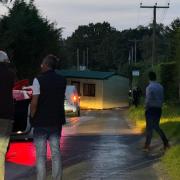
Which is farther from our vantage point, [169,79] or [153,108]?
[169,79]

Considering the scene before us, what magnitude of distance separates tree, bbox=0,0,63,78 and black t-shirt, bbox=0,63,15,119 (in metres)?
29.8

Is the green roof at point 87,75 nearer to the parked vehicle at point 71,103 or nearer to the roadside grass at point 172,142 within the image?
the parked vehicle at point 71,103

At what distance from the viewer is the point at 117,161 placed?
12758mm

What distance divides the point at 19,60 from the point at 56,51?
19.3 feet

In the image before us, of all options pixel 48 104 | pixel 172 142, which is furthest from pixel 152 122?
pixel 48 104

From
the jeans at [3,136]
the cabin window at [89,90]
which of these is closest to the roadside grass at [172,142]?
the jeans at [3,136]

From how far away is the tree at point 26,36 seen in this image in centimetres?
3997

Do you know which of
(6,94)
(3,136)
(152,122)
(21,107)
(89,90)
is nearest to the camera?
(3,136)

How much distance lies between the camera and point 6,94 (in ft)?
27.3

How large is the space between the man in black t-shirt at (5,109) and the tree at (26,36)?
29.8 meters

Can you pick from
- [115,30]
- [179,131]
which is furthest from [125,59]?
[179,131]

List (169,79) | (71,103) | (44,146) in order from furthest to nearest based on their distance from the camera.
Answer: (71,103), (169,79), (44,146)

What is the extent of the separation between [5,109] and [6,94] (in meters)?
0.19

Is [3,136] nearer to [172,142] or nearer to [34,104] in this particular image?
[34,104]
